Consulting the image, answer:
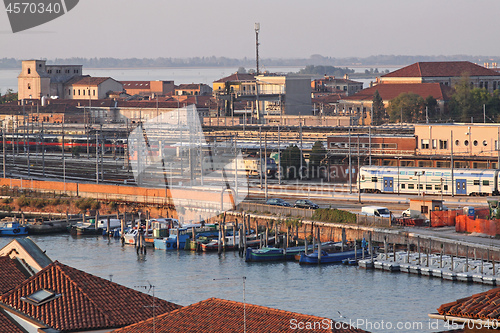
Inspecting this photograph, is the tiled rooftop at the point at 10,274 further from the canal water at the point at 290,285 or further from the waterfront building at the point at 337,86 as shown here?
the waterfront building at the point at 337,86

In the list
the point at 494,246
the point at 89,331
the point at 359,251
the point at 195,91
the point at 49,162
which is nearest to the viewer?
the point at 89,331

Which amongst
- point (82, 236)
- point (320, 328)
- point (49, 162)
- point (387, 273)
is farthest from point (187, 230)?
point (49, 162)

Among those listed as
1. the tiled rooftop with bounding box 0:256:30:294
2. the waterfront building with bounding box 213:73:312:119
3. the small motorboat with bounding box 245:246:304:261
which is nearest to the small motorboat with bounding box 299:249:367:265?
the small motorboat with bounding box 245:246:304:261

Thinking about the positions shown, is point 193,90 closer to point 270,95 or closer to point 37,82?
point 37,82

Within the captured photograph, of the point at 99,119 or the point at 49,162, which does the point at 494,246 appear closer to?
the point at 49,162

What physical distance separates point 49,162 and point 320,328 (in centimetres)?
2741

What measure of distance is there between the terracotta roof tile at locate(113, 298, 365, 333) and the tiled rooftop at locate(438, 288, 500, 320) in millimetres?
1043

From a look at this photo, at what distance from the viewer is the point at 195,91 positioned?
5531 cm

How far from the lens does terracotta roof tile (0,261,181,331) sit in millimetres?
6777

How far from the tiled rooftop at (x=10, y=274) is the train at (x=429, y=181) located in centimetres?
1218

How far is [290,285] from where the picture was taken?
13781 millimetres

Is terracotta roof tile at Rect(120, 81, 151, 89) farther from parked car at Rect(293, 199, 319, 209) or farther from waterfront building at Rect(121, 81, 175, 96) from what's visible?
parked car at Rect(293, 199, 319, 209)

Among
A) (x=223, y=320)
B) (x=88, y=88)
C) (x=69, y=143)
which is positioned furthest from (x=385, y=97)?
(x=223, y=320)

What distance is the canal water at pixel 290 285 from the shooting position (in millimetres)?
11820
